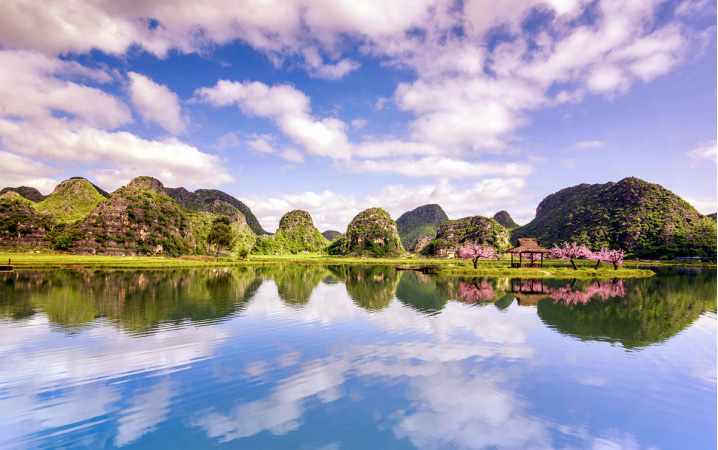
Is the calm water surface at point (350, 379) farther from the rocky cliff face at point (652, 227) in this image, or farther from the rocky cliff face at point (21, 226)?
the rocky cliff face at point (21, 226)

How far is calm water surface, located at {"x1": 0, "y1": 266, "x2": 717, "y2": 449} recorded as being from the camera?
1032 cm

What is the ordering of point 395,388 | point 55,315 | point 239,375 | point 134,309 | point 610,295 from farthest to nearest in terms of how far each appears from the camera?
point 610,295 < point 134,309 < point 55,315 < point 239,375 < point 395,388

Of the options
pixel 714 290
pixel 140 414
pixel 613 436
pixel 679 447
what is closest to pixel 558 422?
pixel 613 436

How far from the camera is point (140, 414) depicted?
11172 millimetres

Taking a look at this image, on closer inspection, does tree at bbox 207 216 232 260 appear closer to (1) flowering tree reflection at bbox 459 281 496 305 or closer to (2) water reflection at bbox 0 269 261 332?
(2) water reflection at bbox 0 269 261 332

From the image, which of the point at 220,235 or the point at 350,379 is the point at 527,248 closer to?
the point at 350,379

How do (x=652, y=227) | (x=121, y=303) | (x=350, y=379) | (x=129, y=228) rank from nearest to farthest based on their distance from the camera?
(x=350, y=379) → (x=121, y=303) → (x=652, y=227) → (x=129, y=228)

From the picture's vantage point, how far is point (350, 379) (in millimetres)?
14672

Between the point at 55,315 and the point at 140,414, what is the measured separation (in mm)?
23246

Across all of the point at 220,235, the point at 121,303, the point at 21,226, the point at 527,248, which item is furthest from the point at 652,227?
the point at 21,226

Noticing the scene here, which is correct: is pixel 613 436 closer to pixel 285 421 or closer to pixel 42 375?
pixel 285 421

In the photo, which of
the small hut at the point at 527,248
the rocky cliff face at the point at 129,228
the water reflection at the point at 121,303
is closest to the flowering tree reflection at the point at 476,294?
the water reflection at the point at 121,303

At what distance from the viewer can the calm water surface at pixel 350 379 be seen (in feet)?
33.9

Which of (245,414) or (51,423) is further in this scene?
(245,414)
